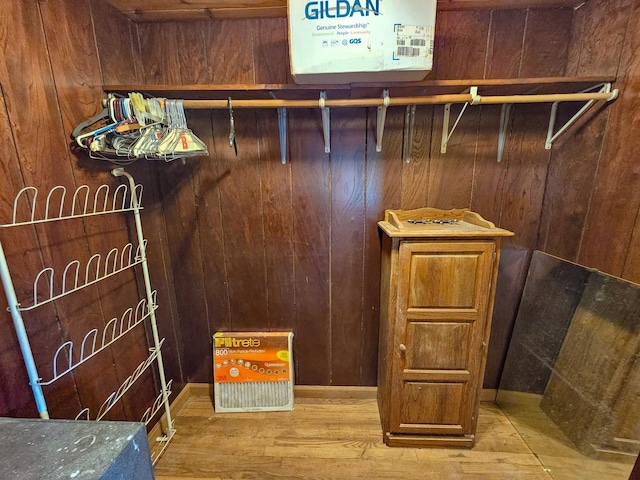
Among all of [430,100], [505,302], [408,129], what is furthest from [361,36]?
[505,302]

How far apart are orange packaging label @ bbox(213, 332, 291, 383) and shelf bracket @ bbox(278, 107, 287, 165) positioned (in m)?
1.01

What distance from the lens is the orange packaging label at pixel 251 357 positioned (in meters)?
1.70

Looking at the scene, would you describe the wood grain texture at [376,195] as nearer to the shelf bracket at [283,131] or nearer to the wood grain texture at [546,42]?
the shelf bracket at [283,131]

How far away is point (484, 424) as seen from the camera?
1.63 meters

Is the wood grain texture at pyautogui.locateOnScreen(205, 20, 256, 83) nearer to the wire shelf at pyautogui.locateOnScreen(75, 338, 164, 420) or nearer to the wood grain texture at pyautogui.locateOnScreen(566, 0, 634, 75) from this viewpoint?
the wire shelf at pyautogui.locateOnScreen(75, 338, 164, 420)

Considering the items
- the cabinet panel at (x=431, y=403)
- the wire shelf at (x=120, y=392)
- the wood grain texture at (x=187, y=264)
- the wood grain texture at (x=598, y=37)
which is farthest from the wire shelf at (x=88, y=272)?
the wood grain texture at (x=598, y=37)

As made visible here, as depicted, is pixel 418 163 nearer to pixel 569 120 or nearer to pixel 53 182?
pixel 569 120

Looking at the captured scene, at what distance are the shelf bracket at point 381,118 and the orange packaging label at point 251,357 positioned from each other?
1.17 metres

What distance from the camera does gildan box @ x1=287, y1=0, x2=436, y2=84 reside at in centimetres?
99

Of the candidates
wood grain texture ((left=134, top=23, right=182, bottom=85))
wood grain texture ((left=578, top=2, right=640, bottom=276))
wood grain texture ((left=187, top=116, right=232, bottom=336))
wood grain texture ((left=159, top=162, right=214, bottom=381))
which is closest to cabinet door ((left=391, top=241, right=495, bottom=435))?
wood grain texture ((left=578, top=2, right=640, bottom=276))

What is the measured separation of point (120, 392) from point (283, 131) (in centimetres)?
141

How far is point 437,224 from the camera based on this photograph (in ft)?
4.67

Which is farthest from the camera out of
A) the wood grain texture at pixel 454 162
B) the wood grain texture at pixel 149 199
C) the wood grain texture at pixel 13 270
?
the wood grain texture at pixel 454 162

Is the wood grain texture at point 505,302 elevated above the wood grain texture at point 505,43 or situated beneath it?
situated beneath
